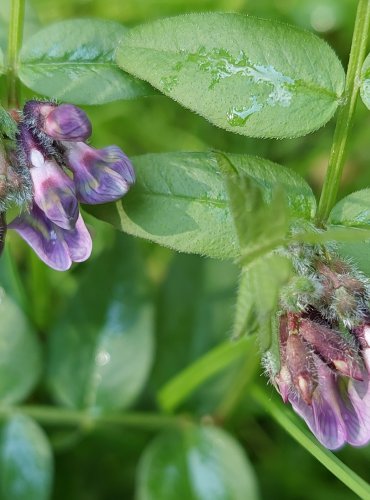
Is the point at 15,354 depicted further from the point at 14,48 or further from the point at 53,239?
the point at 14,48

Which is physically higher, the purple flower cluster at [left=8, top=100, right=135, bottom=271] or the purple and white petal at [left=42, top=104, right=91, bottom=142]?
the purple and white petal at [left=42, top=104, right=91, bottom=142]

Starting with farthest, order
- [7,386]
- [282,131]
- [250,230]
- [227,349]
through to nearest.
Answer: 1. [7,386]
2. [227,349]
3. [282,131]
4. [250,230]

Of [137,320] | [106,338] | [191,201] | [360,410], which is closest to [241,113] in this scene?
[191,201]

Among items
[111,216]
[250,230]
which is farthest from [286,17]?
[250,230]

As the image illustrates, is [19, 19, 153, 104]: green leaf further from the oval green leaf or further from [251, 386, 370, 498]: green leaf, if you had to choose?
[251, 386, 370, 498]: green leaf

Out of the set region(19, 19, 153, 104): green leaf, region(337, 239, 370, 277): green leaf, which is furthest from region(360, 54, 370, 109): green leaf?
region(19, 19, 153, 104): green leaf

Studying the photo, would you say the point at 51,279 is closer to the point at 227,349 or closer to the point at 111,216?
the point at 227,349

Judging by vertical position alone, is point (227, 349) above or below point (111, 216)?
below
